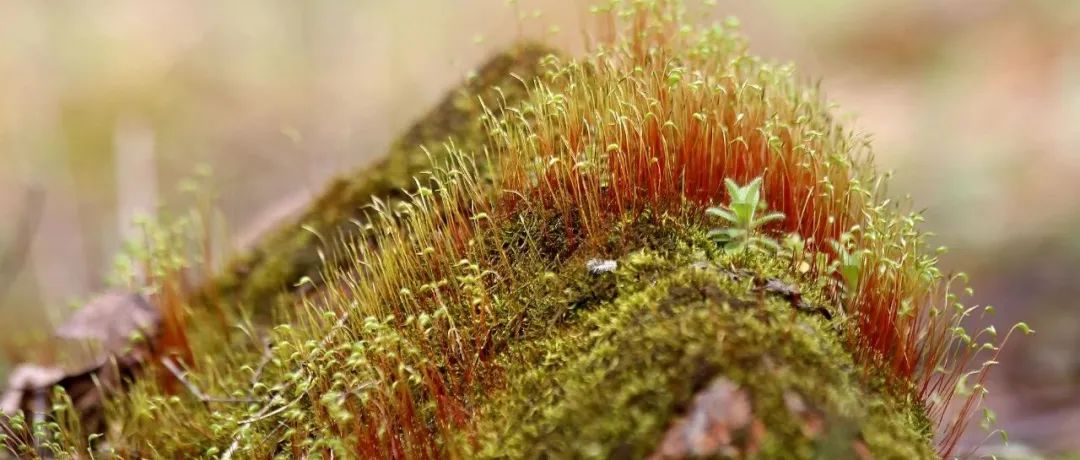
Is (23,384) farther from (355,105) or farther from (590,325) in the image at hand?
(355,105)

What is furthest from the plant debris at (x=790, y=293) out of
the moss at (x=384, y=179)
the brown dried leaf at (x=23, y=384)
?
the brown dried leaf at (x=23, y=384)

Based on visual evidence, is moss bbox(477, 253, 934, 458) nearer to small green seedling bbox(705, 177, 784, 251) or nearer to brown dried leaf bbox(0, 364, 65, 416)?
small green seedling bbox(705, 177, 784, 251)

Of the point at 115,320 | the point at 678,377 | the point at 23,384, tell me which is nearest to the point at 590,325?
the point at 678,377

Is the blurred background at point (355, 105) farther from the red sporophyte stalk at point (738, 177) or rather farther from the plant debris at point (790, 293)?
the plant debris at point (790, 293)

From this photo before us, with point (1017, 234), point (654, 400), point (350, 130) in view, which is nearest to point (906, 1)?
point (1017, 234)

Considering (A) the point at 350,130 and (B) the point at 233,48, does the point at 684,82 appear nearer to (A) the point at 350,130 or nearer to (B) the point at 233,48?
(A) the point at 350,130
